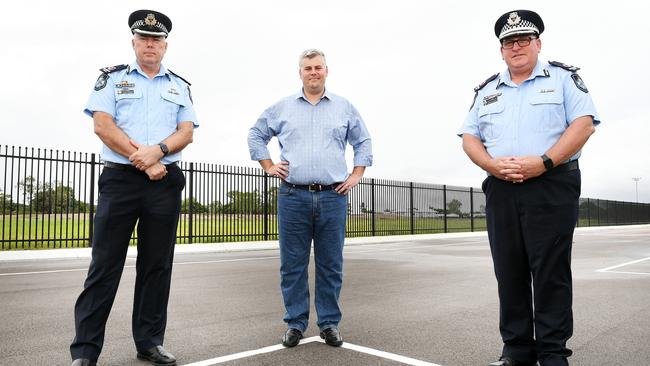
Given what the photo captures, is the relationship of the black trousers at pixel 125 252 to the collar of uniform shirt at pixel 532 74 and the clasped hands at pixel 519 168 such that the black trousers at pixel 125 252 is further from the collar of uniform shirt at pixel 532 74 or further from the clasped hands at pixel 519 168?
the collar of uniform shirt at pixel 532 74

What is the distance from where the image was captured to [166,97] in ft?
10.4

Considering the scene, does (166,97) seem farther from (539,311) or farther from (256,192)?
(256,192)

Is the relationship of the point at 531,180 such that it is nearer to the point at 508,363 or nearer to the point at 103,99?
the point at 508,363

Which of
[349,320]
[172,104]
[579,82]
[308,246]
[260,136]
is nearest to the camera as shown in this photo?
[579,82]

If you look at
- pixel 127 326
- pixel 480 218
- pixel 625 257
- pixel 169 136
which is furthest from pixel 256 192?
pixel 480 218

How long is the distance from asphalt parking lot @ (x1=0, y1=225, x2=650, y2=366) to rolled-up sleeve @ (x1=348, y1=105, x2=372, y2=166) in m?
1.40

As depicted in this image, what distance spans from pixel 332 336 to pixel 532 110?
204 centimetres

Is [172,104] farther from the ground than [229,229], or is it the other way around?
[172,104]

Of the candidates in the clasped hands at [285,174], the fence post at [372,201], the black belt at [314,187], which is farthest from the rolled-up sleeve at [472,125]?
the fence post at [372,201]

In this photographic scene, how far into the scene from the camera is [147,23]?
310cm

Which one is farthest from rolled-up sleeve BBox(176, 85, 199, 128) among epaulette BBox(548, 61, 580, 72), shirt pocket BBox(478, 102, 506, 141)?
epaulette BBox(548, 61, 580, 72)

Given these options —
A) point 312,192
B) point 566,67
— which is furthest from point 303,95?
point 566,67

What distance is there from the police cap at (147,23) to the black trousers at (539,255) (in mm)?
2276

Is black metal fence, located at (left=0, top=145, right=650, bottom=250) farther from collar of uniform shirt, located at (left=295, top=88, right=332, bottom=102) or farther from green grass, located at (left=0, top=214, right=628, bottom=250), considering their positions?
collar of uniform shirt, located at (left=295, top=88, right=332, bottom=102)
